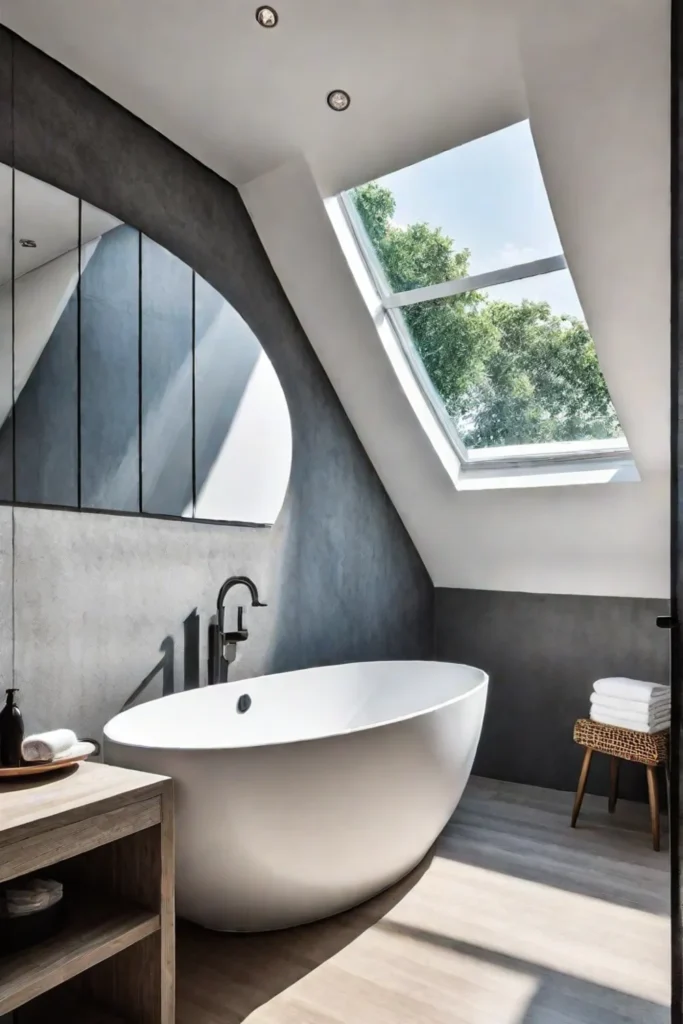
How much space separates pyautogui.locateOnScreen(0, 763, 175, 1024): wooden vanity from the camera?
1580mm

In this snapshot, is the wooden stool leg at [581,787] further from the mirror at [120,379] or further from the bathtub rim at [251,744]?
the mirror at [120,379]

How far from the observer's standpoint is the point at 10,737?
188cm

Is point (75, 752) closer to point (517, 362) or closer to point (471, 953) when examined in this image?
point (471, 953)

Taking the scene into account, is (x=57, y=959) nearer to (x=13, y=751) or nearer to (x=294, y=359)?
(x=13, y=751)

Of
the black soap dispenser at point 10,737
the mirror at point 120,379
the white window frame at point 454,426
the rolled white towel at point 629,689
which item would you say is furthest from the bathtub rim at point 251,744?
the white window frame at point 454,426

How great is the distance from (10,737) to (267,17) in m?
2.24

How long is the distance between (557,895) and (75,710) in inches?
68.7

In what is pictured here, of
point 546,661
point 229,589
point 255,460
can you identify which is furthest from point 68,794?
point 546,661

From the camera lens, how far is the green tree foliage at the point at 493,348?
3277 millimetres

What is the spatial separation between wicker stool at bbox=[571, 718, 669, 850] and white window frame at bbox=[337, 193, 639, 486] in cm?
110

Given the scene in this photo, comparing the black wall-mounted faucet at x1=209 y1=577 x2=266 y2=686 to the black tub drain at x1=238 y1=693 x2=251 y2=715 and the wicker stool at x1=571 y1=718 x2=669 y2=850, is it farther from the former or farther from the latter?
the wicker stool at x1=571 y1=718 x2=669 y2=850

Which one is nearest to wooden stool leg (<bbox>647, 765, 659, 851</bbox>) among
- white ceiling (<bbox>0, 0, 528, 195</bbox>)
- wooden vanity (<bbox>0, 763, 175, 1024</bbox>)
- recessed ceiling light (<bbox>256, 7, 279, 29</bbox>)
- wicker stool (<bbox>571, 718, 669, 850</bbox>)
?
wicker stool (<bbox>571, 718, 669, 850</bbox>)

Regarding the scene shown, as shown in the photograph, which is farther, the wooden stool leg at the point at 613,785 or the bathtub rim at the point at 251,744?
the wooden stool leg at the point at 613,785

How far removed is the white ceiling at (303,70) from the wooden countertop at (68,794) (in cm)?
223
